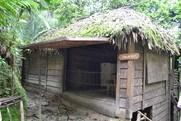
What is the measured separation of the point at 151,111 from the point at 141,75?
4.99 feet

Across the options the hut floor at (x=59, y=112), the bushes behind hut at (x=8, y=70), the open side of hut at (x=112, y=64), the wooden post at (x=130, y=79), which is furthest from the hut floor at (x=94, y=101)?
the bushes behind hut at (x=8, y=70)

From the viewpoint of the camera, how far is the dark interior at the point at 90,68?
8.01m

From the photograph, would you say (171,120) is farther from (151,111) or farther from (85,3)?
(85,3)

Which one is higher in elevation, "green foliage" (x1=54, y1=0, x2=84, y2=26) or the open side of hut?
"green foliage" (x1=54, y1=0, x2=84, y2=26)

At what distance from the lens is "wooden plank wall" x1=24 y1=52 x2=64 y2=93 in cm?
A: 806

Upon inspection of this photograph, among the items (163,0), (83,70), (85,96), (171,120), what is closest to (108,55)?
(83,70)

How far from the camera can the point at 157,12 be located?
12500 millimetres

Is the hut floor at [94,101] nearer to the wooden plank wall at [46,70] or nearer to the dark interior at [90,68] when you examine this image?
the dark interior at [90,68]

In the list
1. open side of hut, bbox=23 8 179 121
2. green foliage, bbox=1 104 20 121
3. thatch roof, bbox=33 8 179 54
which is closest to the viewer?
green foliage, bbox=1 104 20 121

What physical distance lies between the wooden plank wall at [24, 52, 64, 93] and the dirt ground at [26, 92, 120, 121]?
0.59 metres

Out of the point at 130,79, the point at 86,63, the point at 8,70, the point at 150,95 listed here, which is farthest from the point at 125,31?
the point at 86,63

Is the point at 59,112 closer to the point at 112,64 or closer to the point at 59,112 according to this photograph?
the point at 59,112

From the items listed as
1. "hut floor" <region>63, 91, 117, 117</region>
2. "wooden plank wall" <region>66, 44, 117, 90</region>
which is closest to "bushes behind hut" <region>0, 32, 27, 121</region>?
"hut floor" <region>63, 91, 117, 117</region>

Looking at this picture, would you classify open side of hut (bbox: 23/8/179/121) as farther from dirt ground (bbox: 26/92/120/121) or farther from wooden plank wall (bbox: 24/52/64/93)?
dirt ground (bbox: 26/92/120/121)
